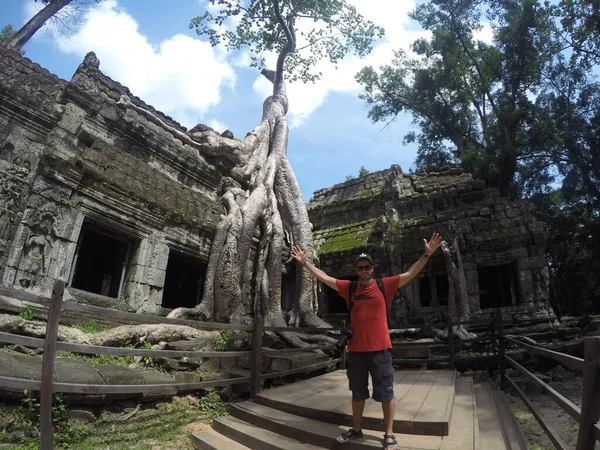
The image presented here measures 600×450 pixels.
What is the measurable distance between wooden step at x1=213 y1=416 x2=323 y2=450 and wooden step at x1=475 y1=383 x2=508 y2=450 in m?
1.15

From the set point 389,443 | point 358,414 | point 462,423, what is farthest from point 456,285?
point 389,443

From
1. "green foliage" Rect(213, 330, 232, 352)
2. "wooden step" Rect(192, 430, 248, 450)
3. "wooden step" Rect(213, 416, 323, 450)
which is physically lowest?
"wooden step" Rect(192, 430, 248, 450)

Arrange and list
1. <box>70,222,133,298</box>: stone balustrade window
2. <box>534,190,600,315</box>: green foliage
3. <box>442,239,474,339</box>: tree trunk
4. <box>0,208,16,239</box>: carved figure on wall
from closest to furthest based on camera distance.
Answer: <box>0,208,16,239</box>: carved figure on wall → <box>70,222,133,298</box>: stone balustrade window → <box>442,239,474,339</box>: tree trunk → <box>534,190,600,315</box>: green foliage

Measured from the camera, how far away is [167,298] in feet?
29.6

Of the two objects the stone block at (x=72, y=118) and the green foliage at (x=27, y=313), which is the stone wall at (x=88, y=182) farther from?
the green foliage at (x=27, y=313)

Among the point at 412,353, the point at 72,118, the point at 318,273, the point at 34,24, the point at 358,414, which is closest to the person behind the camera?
the point at 358,414

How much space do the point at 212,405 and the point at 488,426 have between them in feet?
8.85

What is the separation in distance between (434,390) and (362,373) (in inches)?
59.8

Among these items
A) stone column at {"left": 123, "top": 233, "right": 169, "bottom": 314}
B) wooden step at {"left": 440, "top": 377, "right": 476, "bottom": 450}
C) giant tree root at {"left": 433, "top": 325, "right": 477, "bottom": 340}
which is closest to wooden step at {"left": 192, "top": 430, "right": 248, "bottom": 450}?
wooden step at {"left": 440, "top": 377, "right": 476, "bottom": 450}

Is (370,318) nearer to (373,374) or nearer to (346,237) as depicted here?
(373,374)

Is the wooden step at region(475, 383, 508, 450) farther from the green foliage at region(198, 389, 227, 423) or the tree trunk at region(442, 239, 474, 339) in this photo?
the tree trunk at region(442, 239, 474, 339)

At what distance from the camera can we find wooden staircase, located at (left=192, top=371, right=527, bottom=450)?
99.0 inches

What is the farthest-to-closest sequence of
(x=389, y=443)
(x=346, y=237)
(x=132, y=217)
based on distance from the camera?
(x=346, y=237)
(x=132, y=217)
(x=389, y=443)

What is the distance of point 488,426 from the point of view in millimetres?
2855
